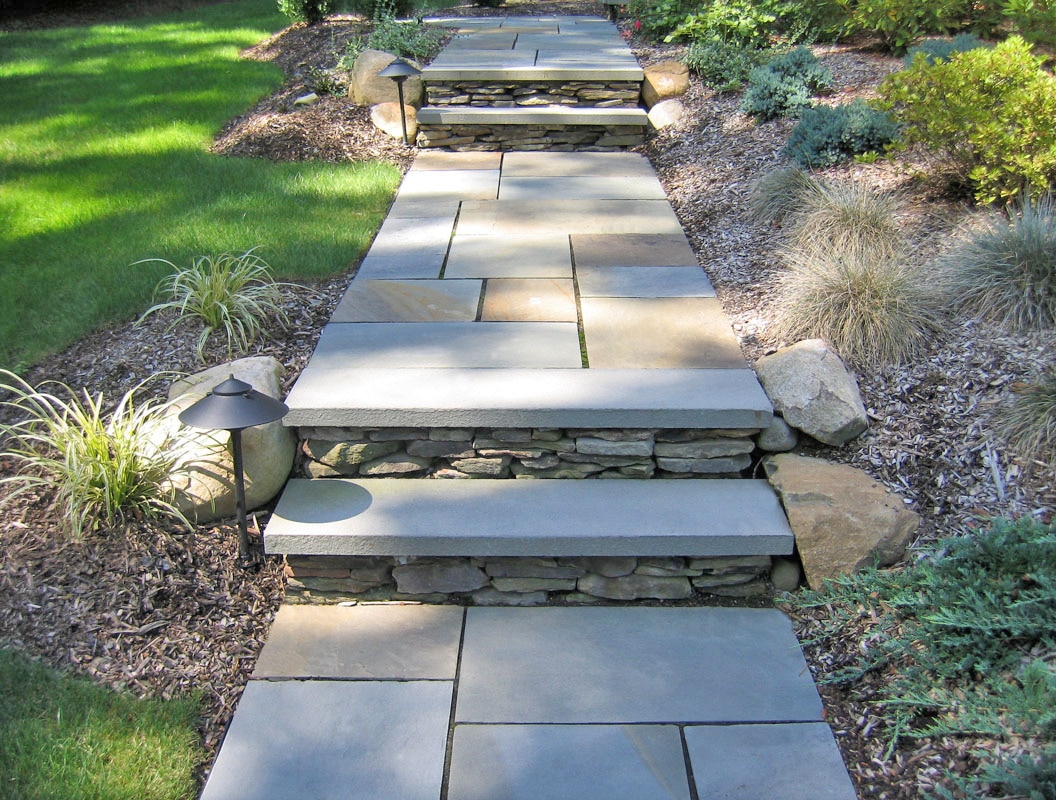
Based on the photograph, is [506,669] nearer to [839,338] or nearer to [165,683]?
[165,683]

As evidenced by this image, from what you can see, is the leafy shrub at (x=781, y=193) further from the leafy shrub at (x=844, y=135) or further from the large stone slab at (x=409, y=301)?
the large stone slab at (x=409, y=301)

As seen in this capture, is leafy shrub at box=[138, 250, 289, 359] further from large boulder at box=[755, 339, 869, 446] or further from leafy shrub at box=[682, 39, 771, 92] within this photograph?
leafy shrub at box=[682, 39, 771, 92]

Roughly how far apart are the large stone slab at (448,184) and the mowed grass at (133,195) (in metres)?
0.12

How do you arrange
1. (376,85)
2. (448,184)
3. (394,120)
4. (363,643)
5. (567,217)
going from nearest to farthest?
1. (363,643)
2. (567,217)
3. (448,184)
4. (394,120)
5. (376,85)

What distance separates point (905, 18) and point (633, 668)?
18.5ft

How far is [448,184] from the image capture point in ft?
17.9

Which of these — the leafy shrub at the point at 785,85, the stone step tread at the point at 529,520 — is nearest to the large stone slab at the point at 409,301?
the stone step tread at the point at 529,520

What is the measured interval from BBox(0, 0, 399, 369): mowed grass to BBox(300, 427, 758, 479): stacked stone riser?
140cm

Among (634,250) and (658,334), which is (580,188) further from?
(658,334)

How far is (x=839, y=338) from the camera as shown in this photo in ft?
11.1

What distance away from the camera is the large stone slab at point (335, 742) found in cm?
215

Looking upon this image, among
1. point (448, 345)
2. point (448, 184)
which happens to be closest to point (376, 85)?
point (448, 184)

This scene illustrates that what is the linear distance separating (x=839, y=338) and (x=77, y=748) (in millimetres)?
2900

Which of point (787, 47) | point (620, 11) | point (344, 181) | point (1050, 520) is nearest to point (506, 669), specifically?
point (1050, 520)
